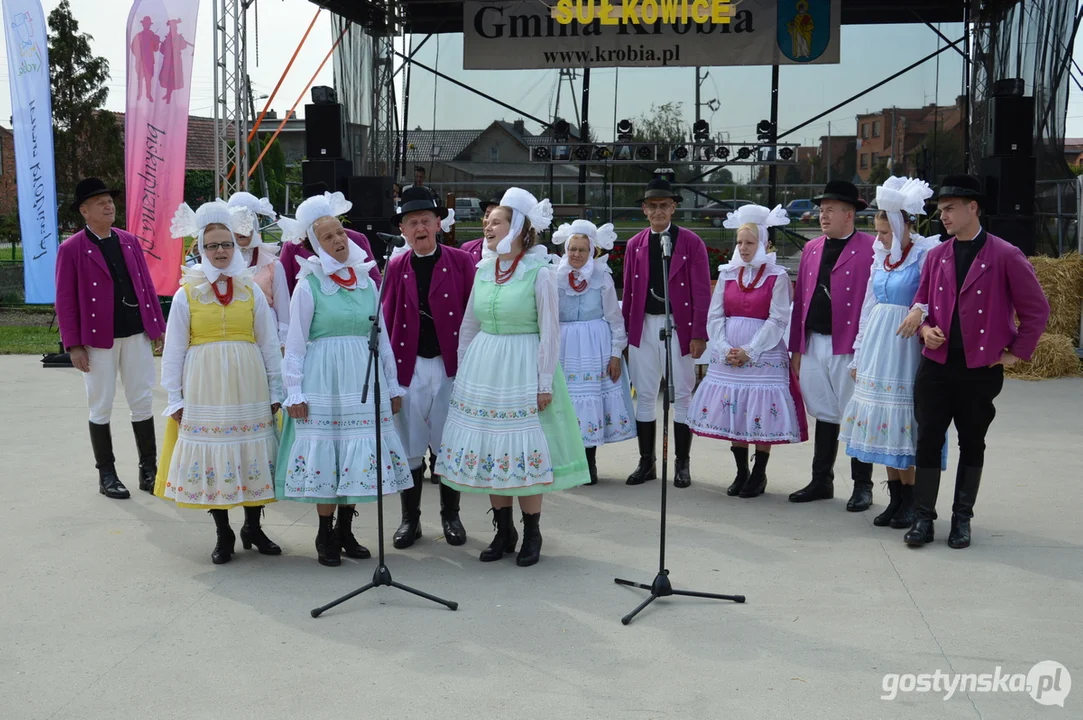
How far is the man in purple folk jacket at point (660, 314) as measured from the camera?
6.47 metres

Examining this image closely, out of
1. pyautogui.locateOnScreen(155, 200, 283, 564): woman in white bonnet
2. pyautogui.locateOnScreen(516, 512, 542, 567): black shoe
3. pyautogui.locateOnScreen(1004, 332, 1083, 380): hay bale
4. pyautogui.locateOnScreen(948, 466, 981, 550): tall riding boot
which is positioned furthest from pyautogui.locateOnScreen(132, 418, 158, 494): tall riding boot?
pyautogui.locateOnScreen(1004, 332, 1083, 380): hay bale

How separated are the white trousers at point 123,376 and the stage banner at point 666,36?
9.50 metres

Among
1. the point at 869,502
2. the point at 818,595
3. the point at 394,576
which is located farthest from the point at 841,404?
the point at 394,576

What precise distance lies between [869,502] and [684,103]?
10.6 meters

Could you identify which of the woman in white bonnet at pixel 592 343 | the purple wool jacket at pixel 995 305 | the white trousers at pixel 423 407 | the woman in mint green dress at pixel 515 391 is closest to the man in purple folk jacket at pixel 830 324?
the purple wool jacket at pixel 995 305

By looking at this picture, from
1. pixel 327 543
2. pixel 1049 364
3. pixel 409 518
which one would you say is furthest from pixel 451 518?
pixel 1049 364

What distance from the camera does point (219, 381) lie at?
4.79 metres

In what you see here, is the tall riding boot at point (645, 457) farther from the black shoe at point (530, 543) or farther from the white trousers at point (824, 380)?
the black shoe at point (530, 543)

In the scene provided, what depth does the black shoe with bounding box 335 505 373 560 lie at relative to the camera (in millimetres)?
4996

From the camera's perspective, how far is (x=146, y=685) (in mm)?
3561

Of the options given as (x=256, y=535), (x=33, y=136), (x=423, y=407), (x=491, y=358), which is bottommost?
(x=256, y=535)

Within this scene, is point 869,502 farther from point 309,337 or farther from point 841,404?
point 309,337

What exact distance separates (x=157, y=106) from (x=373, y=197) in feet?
8.38

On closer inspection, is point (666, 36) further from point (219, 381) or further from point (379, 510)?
point (379, 510)
